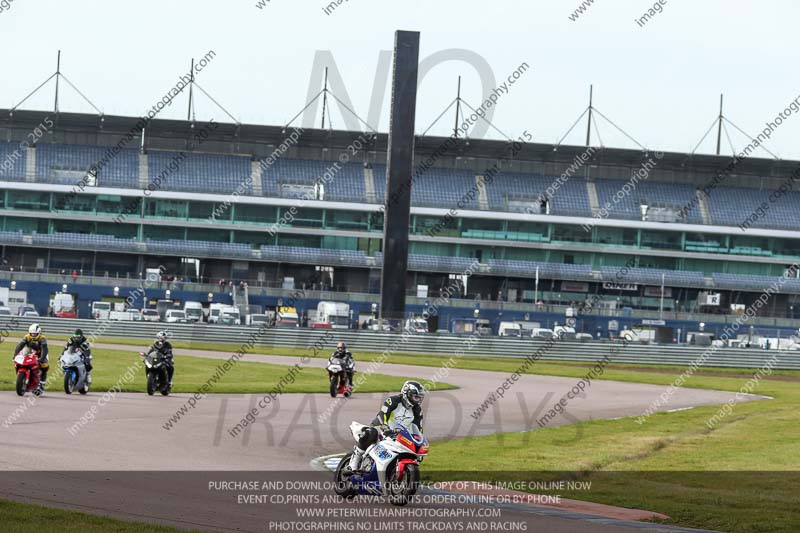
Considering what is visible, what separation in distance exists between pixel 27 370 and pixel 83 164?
7382 cm

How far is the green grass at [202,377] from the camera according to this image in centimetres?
3641

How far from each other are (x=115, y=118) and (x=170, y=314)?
86.6ft

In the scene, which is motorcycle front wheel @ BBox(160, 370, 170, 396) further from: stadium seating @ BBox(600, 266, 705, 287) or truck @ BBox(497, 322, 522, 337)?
stadium seating @ BBox(600, 266, 705, 287)

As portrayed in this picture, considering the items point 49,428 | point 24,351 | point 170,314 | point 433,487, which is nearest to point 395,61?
point 170,314

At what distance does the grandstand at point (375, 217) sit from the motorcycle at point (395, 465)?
7829 centimetres

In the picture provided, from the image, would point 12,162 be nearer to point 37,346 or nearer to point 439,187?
point 439,187

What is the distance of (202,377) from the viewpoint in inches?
1673

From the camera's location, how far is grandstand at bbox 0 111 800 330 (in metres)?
97.8

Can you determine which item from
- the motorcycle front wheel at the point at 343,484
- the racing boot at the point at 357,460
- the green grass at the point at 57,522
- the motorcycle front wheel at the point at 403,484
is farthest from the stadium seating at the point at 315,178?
the green grass at the point at 57,522

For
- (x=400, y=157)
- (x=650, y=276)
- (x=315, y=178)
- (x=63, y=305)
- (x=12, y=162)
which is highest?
(x=315, y=178)

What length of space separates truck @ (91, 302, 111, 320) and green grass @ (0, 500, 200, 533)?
2715 inches

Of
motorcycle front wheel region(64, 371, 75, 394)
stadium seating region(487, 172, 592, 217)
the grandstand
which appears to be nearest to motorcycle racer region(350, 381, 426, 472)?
motorcycle front wheel region(64, 371, 75, 394)

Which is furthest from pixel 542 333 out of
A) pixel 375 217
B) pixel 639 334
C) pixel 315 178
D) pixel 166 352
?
pixel 166 352

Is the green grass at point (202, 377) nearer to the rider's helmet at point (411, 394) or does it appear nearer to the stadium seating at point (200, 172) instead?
the rider's helmet at point (411, 394)
